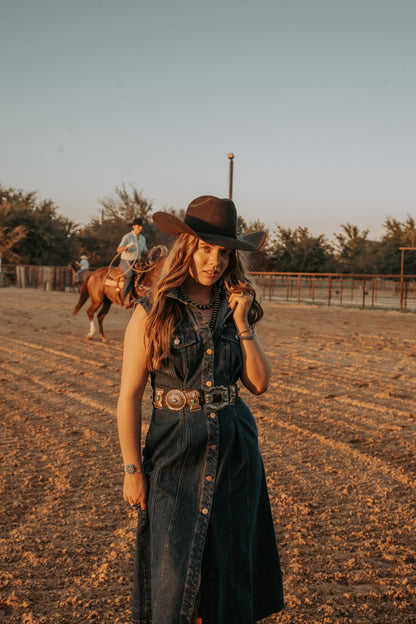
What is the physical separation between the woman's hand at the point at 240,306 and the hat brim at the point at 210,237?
0.53ft

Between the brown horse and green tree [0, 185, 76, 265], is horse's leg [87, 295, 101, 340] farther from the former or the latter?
green tree [0, 185, 76, 265]

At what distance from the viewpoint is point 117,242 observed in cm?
5147

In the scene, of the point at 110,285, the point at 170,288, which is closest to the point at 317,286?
the point at 110,285

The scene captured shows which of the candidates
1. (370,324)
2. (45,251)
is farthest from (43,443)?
(45,251)

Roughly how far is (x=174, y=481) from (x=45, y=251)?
163 ft

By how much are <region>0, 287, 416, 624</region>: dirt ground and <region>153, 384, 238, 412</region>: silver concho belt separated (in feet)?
4.04

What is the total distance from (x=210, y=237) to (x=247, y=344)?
0.40 m

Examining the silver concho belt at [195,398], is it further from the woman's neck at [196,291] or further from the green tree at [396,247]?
the green tree at [396,247]

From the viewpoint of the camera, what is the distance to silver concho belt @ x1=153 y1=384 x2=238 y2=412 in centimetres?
182

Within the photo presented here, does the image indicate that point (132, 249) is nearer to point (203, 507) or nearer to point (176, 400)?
point (176, 400)

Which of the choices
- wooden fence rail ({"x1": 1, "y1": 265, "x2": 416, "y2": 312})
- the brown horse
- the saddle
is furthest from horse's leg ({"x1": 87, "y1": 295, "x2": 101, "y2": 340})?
wooden fence rail ({"x1": 1, "y1": 265, "x2": 416, "y2": 312})

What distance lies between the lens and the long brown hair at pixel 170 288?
1.83 m

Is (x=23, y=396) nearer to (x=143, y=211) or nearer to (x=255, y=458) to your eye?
(x=255, y=458)

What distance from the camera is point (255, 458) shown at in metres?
1.90
